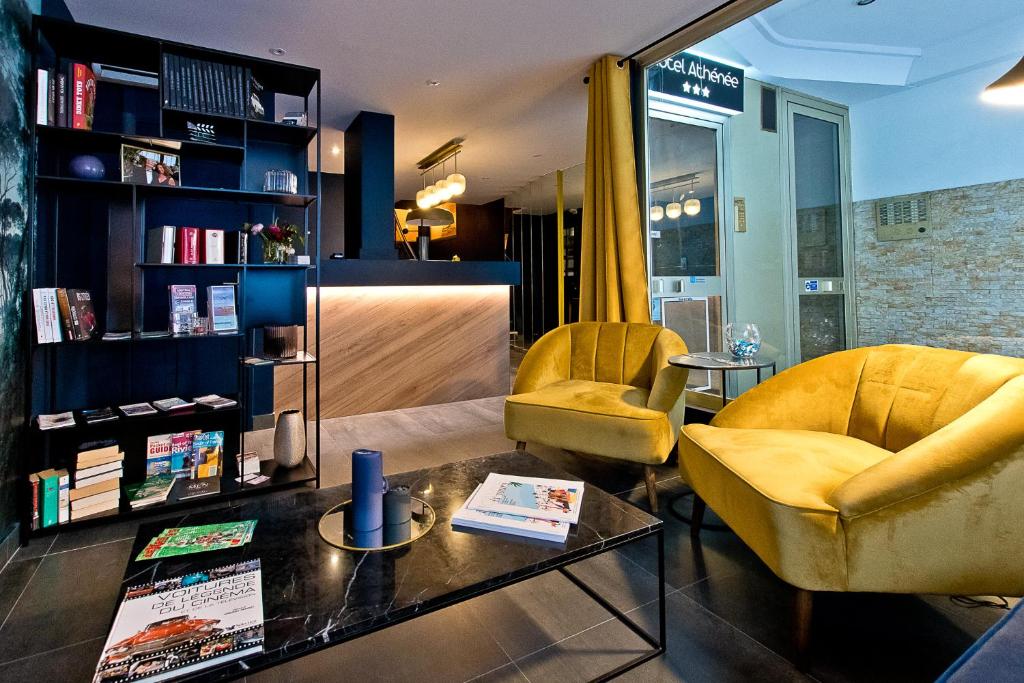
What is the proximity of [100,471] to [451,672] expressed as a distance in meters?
1.91

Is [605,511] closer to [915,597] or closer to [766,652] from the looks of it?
[766,652]

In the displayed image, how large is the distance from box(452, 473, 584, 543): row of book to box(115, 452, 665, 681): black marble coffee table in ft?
0.10

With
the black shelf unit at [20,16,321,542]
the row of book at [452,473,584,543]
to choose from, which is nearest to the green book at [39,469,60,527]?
the black shelf unit at [20,16,321,542]

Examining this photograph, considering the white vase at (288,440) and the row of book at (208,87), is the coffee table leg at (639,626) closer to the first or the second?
the white vase at (288,440)

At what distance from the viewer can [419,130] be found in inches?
212

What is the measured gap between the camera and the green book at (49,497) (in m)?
2.17

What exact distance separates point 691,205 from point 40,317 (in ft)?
12.6

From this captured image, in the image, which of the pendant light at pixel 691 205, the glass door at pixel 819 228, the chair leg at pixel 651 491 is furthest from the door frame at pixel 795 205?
the chair leg at pixel 651 491

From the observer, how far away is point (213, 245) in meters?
2.66

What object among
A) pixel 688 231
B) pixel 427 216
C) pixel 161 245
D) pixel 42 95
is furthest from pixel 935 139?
pixel 427 216

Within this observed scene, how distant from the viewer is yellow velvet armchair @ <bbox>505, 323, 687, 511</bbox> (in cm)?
242

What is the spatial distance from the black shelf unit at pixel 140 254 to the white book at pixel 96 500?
7 centimetres

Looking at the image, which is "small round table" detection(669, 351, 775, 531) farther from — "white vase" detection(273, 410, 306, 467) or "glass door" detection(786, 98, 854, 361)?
"white vase" detection(273, 410, 306, 467)

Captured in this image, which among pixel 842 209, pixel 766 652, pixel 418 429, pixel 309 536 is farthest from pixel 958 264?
pixel 418 429
